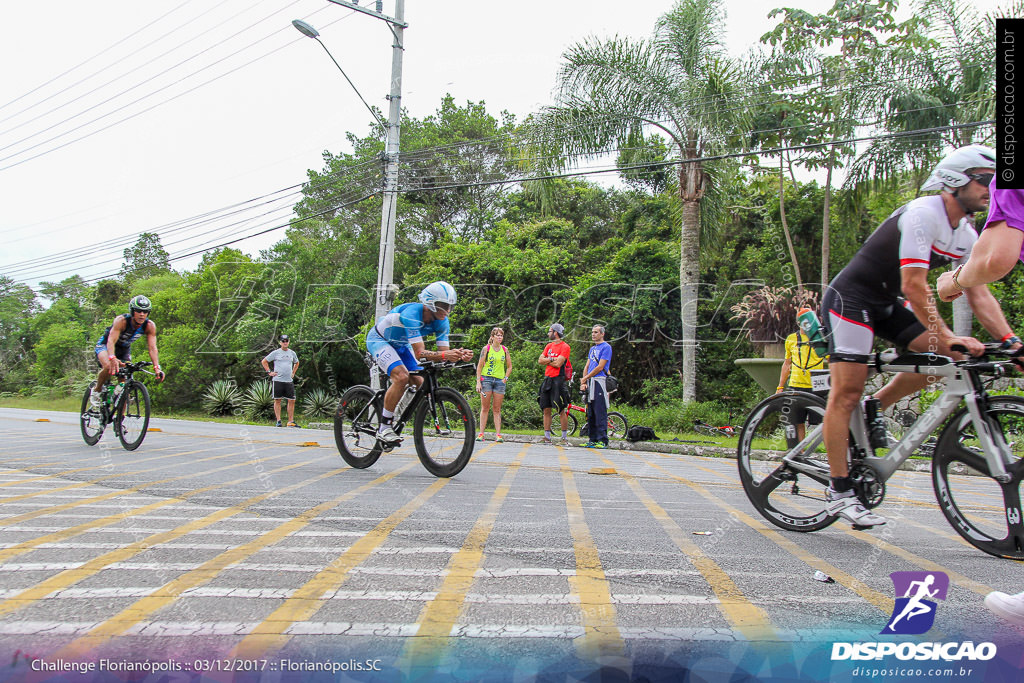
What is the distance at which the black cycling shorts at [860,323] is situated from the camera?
330 centimetres

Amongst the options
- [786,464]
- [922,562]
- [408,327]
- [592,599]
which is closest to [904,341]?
[786,464]

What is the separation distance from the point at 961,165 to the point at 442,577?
291 cm

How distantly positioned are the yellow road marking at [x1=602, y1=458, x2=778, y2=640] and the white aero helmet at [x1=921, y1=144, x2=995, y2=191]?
6.52 feet

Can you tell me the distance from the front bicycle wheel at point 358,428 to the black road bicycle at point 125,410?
9.28ft

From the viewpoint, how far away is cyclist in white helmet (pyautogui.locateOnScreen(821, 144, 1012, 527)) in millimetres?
3014

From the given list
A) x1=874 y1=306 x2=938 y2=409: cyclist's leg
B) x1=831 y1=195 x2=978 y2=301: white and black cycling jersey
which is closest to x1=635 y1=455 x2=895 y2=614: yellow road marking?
x1=874 y1=306 x2=938 y2=409: cyclist's leg

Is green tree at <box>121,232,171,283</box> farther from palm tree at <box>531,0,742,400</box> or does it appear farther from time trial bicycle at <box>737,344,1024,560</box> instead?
time trial bicycle at <box>737,344,1024,560</box>

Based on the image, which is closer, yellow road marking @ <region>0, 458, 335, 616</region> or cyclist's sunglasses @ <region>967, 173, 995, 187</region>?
yellow road marking @ <region>0, 458, 335, 616</region>

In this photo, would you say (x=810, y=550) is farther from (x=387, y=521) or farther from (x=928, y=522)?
(x=387, y=521)

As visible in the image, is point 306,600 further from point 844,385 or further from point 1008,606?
point 844,385

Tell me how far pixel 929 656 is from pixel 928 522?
249 centimetres

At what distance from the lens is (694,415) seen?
13945 millimetres

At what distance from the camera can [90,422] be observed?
8.02 meters

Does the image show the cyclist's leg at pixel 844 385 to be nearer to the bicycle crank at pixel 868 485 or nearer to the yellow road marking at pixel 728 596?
the bicycle crank at pixel 868 485
